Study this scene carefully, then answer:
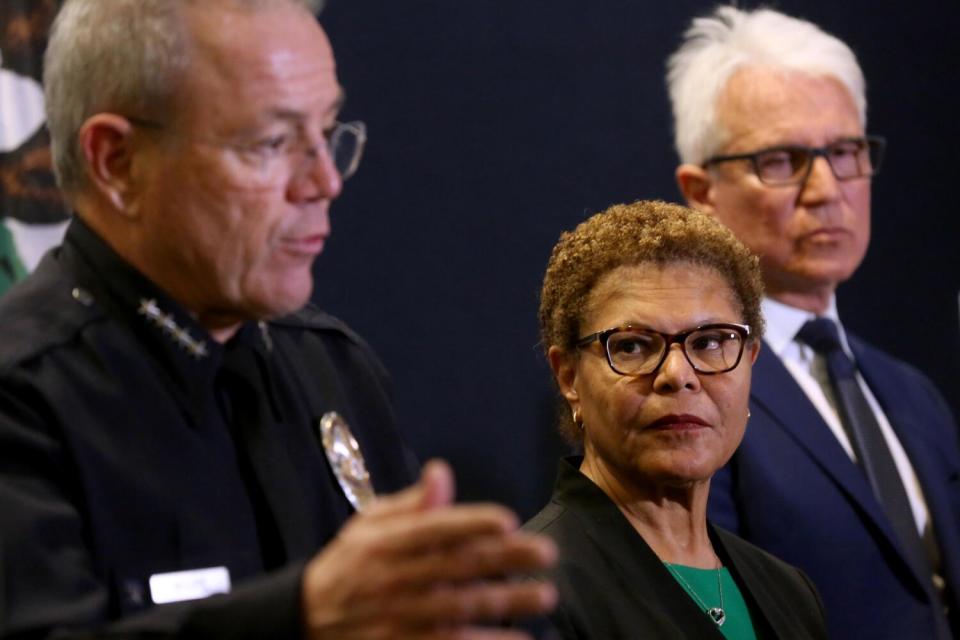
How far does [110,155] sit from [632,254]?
859mm

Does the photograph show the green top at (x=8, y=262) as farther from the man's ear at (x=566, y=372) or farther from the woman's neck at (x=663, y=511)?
the woman's neck at (x=663, y=511)

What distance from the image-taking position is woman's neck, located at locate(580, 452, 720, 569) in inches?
87.0

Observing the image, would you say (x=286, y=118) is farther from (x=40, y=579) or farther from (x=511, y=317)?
(x=511, y=317)

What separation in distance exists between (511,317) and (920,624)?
3.41 ft

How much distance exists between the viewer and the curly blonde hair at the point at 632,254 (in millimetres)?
2254

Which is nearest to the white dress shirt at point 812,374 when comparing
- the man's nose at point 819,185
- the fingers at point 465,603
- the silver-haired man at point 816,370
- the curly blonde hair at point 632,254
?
the silver-haired man at point 816,370

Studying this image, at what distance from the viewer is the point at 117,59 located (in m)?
1.65

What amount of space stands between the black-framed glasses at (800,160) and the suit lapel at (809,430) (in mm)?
389

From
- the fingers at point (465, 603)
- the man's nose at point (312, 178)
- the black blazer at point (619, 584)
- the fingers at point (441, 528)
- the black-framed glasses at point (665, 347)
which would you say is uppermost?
the man's nose at point (312, 178)

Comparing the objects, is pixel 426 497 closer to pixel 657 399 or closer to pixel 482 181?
pixel 657 399

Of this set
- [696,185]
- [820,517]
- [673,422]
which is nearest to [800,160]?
[696,185]

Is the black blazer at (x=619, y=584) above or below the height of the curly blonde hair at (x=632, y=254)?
below

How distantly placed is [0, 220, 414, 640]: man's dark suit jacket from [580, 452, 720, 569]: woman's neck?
0.56 metres

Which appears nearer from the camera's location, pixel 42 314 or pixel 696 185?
pixel 42 314
